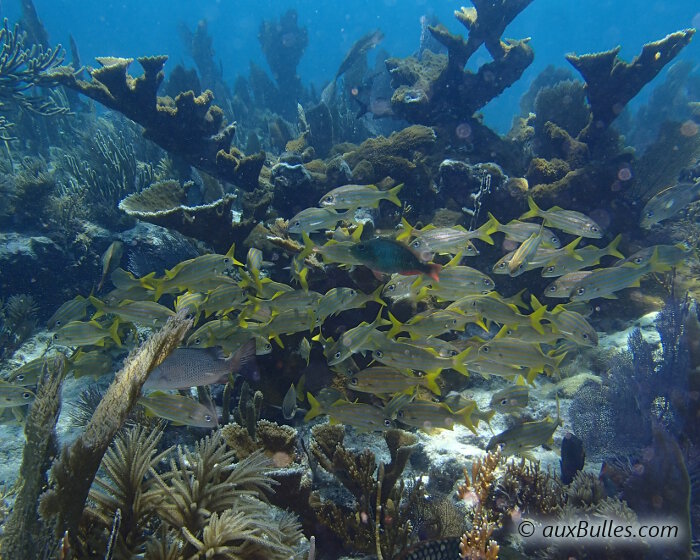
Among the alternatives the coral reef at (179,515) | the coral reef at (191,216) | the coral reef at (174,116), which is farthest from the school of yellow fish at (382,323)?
the coral reef at (174,116)

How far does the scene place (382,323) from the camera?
4512 mm

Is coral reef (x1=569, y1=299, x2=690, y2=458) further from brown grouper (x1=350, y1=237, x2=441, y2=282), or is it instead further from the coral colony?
brown grouper (x1=350, y1=237, x2=441, y2=282)

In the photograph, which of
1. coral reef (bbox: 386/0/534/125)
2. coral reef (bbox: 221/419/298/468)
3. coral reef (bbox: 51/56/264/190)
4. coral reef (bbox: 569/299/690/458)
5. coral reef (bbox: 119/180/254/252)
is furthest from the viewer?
coral reef (bbox: 386/0/534/125)

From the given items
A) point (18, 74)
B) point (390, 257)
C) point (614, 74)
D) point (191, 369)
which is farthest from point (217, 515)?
point (18, 74)

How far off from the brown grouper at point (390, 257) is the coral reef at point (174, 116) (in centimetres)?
557

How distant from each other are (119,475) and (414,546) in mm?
2117

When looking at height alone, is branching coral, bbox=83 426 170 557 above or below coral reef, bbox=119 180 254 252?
below

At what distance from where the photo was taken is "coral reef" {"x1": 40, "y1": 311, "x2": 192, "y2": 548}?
170cm

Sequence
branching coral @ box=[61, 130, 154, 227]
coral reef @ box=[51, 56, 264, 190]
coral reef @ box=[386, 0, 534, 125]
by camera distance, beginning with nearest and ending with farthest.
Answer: coral reef @ box=[51, 56, 264, 190] → branching coral @ box=[61, 130, 154, 227] → coral reef @ box=[386, 0, 534, 125]

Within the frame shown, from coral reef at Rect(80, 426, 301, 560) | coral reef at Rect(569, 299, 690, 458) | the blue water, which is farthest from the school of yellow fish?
the blue water

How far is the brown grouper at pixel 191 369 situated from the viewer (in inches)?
130

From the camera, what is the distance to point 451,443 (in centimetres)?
484

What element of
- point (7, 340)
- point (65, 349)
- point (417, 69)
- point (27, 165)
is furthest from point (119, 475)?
point (417, 69)

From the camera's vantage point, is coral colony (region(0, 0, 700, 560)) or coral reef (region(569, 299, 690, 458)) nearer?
coral colony (region(0, 0, 700, 560))
